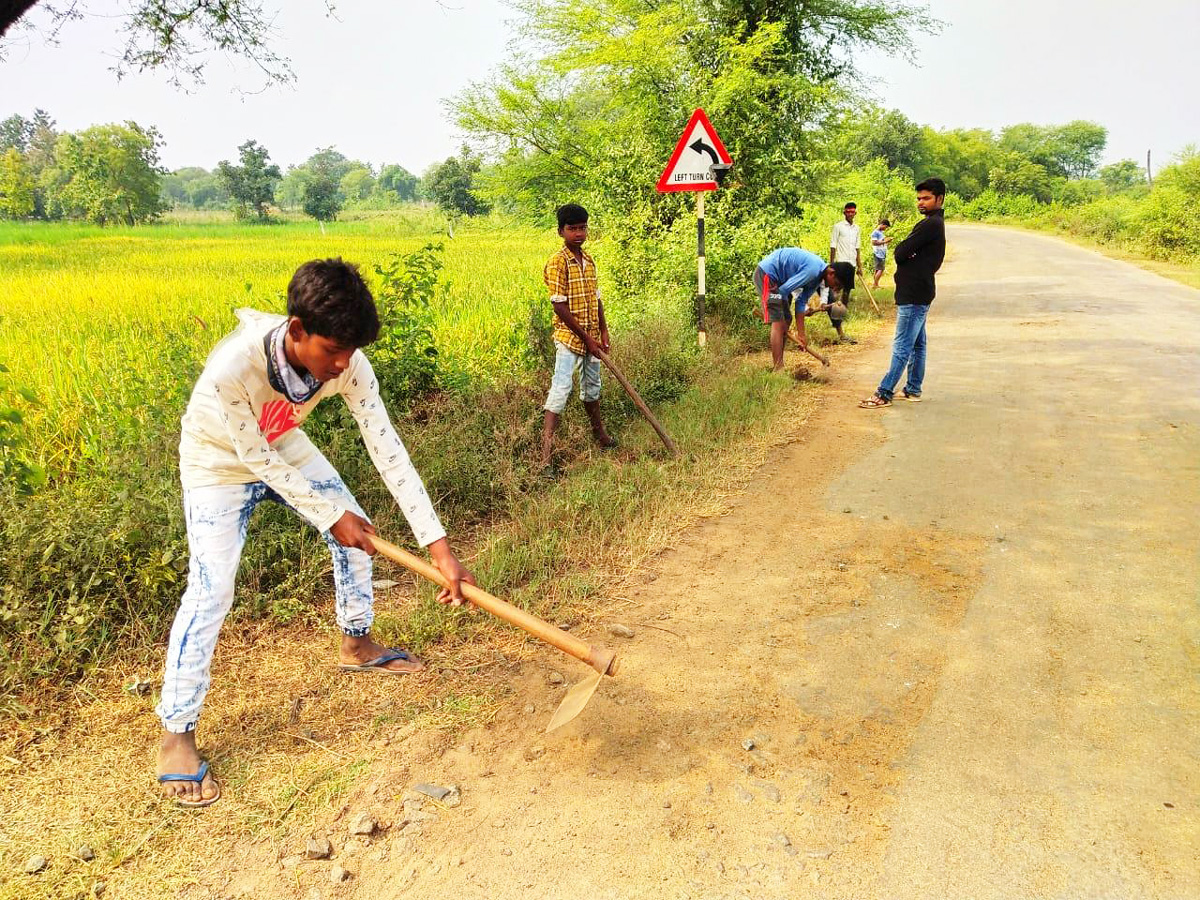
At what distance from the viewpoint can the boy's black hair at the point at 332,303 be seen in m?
2.08

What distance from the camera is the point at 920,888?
6.31 ft

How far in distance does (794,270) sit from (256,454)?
5.98m

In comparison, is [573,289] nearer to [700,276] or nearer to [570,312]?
[570,312]

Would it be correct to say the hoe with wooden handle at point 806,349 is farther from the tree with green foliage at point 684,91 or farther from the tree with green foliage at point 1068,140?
the tree with green foliage at point 1068,140

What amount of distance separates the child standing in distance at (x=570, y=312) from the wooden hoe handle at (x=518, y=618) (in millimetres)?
2451

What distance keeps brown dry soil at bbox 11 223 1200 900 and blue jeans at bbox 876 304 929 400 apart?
5.89ft

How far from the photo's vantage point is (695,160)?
7.52 m

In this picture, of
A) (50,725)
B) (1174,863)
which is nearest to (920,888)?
(1174,863)

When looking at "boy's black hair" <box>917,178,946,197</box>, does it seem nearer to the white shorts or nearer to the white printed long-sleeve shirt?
the white shorts

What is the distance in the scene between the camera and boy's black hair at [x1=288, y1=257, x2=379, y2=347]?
208 centimetres

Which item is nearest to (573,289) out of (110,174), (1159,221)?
(1159,221)

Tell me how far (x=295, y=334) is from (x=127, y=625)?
1727mm

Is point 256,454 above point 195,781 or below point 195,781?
above

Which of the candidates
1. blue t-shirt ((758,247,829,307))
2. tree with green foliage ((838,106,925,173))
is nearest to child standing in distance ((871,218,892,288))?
blue t-shirt ((758,247,829,307))
